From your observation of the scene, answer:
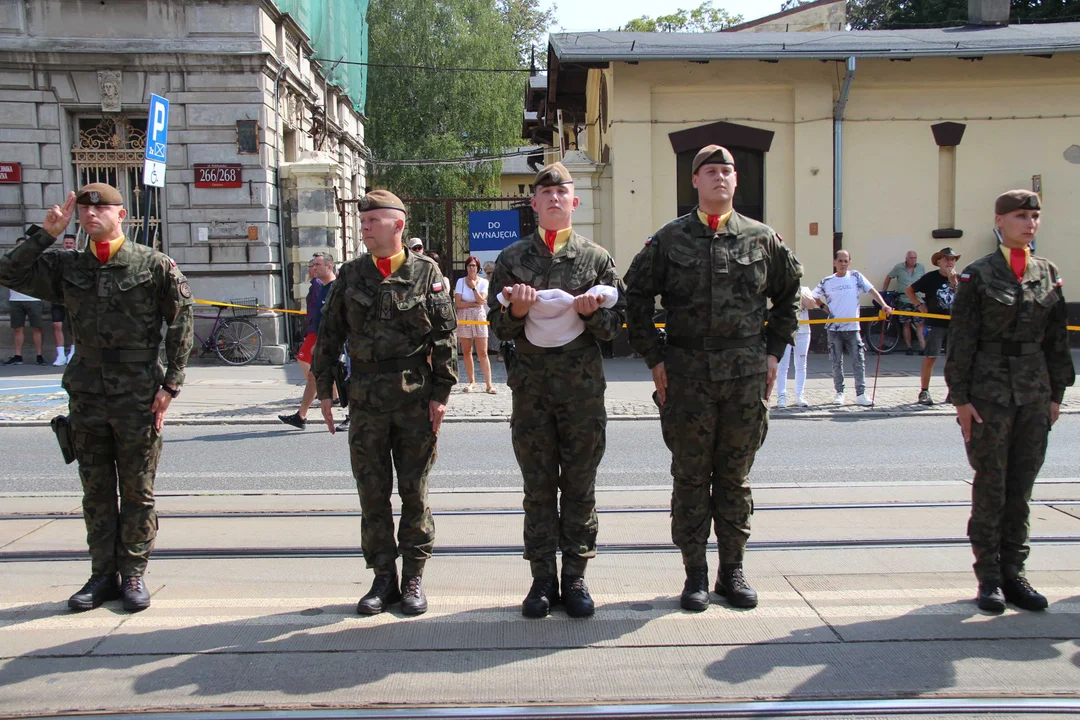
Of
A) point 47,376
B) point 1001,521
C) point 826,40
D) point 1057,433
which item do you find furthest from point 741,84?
point 1001,521

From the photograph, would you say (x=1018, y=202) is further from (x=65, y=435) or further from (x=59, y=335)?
(x=59, y=335)

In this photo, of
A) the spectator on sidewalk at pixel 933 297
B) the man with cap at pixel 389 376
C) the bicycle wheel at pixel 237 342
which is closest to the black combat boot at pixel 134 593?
the man with cap at pixel 389 376

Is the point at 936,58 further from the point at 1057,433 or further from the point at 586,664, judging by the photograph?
the point at 586,664

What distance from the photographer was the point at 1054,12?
30000 mm

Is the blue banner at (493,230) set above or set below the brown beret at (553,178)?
above

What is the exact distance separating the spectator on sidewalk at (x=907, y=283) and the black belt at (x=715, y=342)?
13376 mm

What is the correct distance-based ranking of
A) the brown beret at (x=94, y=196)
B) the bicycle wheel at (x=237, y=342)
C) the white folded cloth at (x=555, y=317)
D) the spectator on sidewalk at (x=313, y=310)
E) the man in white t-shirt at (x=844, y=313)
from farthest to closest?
the bicycle wheel at (x=237, y=342) → the man in white t-shirt at (x=844, y=313) → the spectator on sidewalk at (x=313, y=310) → the brown beret at (x=94, y=196) → the white folded cloth at (x=555, y=317)

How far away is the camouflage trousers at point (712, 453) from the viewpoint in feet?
13.8

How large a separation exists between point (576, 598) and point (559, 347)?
1157mm

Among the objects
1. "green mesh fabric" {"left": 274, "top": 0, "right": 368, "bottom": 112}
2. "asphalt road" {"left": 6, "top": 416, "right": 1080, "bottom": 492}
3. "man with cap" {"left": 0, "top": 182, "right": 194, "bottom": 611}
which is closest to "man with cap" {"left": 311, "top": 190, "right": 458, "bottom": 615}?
"man with cap" {"left": 0, "top": 182, "right": 194, "bottom": 611}

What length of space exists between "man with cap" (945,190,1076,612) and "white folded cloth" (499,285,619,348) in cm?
166

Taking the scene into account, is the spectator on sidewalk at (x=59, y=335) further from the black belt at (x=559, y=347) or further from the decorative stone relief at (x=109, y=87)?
the black belt at (x=559, y=347)

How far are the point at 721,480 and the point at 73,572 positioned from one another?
3.46m

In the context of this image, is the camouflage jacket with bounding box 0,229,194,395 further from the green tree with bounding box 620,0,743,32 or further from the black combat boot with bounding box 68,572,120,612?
the green tree with bounding box 620,0,743,32
